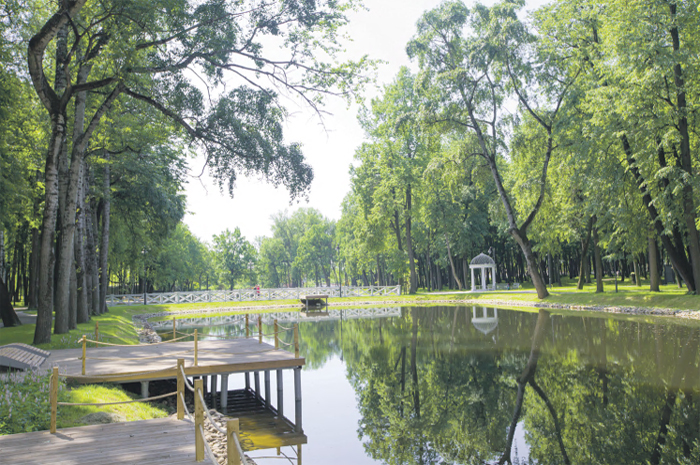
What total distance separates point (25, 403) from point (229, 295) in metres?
37.7

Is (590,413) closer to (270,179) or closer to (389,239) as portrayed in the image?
(270,179)

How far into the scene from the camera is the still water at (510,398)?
7336 mm

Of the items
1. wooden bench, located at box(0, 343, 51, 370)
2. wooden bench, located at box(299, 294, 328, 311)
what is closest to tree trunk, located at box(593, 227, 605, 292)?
wooden bench, located at box(299, 294, 328, 311)

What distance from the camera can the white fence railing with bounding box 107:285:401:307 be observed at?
137 feet

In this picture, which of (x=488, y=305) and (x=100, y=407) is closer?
(x=100, y=407)

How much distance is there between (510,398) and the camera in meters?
10.0

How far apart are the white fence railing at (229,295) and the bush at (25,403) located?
109ft

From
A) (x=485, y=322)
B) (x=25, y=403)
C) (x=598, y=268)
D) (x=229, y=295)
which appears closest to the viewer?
(x=25, y=403)

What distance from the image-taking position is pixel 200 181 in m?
15.9

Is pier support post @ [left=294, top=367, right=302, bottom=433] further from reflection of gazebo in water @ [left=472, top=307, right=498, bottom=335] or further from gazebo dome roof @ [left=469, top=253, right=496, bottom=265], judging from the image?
gazebo dome roof @ [left=469, top=253, right=496, bottom=265]

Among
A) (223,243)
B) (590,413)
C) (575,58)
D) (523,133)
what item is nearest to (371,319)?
(523,133)

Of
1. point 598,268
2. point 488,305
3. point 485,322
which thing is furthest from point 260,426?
point 488,305

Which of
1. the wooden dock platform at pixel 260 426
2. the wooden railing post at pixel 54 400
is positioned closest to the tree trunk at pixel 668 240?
the wooden dock platform at pixel 260 426

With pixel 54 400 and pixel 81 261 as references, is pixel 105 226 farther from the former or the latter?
pixel 54 400
